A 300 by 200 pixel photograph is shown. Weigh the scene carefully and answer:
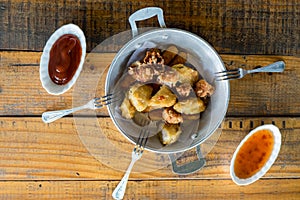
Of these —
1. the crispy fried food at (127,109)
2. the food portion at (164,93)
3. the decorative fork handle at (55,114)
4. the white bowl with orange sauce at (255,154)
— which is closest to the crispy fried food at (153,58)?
the food portion at (164,93)

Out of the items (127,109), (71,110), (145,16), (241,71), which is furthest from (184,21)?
(71,110)

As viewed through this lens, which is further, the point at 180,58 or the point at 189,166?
the point at 189,166

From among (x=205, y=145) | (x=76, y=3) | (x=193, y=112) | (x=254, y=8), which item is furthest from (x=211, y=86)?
(x=76, y=3)

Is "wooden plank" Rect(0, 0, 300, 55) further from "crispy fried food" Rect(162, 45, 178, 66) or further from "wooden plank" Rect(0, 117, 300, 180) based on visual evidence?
"wooden plank" Rect(0, 117, 300, 180)

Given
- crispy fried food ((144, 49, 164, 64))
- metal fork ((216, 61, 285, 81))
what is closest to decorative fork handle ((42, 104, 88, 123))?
crispy fried food ((144, 49, 164, 64))

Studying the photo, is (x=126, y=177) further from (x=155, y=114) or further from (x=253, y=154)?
(x=253, y=154)

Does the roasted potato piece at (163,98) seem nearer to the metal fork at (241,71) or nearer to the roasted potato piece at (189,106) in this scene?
the roasted potato piece at (189,106)
